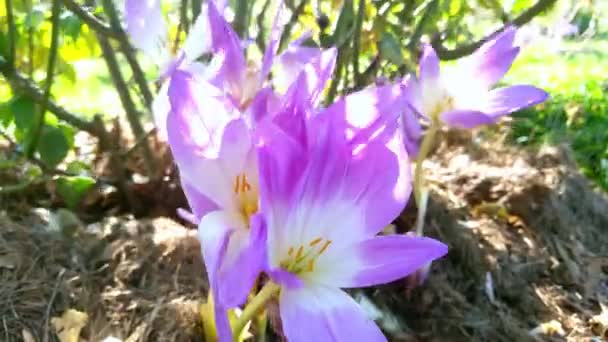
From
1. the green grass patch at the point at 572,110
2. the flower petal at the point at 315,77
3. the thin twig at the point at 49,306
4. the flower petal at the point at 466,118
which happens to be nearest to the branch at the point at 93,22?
the thin twig at the point at 49,306

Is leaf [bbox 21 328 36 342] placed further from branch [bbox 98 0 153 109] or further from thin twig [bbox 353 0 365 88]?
thin twig [bbox 353 0 365 88]

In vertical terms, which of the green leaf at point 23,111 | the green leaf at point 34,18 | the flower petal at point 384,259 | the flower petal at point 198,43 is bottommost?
the flower petal at point 384,259

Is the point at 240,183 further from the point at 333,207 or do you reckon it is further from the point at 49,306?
the point at 49,306

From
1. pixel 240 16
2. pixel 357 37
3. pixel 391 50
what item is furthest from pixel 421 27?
pixel 391 50

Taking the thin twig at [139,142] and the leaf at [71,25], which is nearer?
the leaf at [71,25]

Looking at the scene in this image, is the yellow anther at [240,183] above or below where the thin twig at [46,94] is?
below

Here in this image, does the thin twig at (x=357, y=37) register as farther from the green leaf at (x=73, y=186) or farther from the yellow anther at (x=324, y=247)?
the yellow anther at (x=324, y=247)

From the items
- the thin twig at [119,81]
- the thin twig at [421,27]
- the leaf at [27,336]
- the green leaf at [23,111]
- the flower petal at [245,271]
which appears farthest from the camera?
the thin twig at [421,27]
